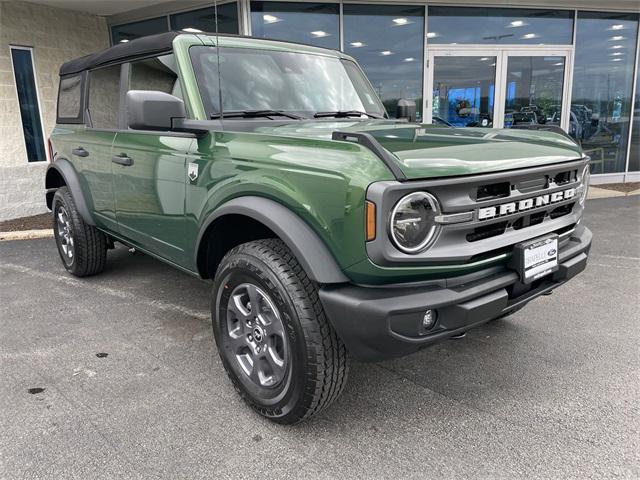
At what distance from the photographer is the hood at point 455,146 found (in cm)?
209

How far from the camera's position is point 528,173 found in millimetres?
2348

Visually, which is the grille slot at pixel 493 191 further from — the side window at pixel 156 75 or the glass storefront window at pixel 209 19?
the glass storefront window at pixel 209 19

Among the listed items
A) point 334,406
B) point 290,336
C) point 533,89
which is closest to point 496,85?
point 533,89

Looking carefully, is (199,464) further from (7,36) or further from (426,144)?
(7,36)

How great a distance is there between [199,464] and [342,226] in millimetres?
1210

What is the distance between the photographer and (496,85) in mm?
9703

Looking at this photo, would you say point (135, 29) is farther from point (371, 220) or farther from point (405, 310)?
point (405, 310)

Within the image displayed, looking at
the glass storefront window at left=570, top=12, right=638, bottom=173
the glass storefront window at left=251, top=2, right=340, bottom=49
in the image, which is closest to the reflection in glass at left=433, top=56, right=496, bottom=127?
the glass storefront window at left=570, top=12, right=638, bottom=173

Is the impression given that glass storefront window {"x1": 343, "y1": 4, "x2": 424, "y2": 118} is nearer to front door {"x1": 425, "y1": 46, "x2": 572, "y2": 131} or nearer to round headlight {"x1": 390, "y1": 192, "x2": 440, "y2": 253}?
front door {"x1": 425, "y1": 46, "x2": 572, "y2": 131}

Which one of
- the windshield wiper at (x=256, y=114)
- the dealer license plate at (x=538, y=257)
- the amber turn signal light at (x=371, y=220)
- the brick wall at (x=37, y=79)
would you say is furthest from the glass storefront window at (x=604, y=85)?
the amber turn signal light at (x=371, y=220)

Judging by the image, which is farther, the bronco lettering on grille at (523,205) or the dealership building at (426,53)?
the dealership building at (426,53)

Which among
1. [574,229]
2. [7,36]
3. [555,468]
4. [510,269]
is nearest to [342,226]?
[510,269]

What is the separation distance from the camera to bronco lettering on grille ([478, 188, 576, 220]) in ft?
7.24

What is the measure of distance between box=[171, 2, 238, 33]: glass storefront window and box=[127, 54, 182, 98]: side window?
464 cm
